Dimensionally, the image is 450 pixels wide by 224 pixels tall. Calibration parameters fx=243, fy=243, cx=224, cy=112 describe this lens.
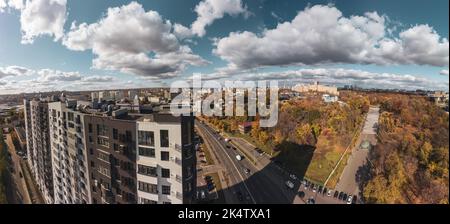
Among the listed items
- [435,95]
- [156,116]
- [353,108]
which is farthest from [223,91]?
[353,108]

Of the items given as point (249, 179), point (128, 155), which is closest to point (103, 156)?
point (128, 155)

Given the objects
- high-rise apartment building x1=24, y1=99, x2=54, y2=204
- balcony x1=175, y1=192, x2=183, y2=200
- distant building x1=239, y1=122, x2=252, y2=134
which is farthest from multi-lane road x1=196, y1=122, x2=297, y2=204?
high-rise apartment building x1=24, y1=99, x2=54, y2=204

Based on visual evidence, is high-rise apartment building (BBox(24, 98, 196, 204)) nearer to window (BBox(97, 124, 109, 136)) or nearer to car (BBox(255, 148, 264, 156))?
window (BBox(97, 124, 109, 136))

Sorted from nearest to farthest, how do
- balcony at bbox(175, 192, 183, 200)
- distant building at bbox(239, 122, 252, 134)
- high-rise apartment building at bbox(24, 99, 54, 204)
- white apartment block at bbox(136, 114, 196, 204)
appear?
white apartment block at bbox(136, 114, 196, 204) → balcony at bbox(175, 192, 183, 200) → high-rise apartment building at bbox(24, 99, 54, 204) → distant building at bbox(239, 122, 252, 134)

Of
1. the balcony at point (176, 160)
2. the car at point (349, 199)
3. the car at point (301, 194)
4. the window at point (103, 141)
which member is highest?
the window at point (103, 141)

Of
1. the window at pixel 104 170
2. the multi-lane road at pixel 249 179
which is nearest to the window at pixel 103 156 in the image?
the window at pixel 104 170

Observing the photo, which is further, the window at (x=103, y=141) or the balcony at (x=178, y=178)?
the window at (x=103, y=141)

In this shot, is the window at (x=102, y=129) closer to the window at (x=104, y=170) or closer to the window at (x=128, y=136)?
the window at (x=128, y=136)

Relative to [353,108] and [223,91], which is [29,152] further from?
[353,108]
